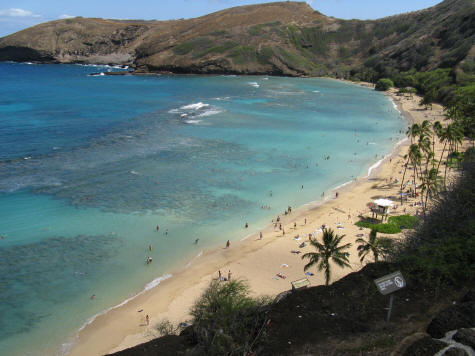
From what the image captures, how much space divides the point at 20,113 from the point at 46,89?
1588 inches

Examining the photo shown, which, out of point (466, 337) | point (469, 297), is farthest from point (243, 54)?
point (466, 337)

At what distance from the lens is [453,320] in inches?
459

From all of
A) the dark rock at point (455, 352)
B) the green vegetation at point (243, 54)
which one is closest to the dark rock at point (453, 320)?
the dark rock at point (455, 352)

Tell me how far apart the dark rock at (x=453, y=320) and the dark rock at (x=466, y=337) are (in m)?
0.76

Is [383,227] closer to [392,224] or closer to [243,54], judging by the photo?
[392,224]

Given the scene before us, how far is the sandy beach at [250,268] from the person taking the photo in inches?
868

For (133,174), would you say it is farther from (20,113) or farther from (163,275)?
(20,113)

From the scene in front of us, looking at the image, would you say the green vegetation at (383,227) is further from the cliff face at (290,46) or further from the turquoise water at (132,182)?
the cliff face at (290,46)

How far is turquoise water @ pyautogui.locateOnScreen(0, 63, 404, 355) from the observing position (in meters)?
25.9

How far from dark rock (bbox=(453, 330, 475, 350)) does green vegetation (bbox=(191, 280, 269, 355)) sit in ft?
19.4

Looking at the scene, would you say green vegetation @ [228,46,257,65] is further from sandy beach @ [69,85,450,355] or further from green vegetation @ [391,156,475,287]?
green vegetation @ [391,156,475,287]

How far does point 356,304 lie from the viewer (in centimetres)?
1445

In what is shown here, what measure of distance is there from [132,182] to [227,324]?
32825 millimetres

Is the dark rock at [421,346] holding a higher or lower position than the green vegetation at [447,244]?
lower
